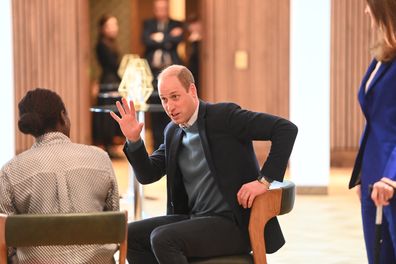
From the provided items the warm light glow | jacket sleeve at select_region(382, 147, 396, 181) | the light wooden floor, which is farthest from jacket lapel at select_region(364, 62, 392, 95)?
the warm light glow

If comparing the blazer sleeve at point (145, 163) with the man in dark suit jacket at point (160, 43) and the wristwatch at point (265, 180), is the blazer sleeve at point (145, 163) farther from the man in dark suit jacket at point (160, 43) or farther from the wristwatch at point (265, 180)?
the man in dark suit jacket at point (160, 43)

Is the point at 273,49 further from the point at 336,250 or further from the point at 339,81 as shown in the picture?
the point at 336,250

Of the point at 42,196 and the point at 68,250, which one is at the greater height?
the point at 42,196

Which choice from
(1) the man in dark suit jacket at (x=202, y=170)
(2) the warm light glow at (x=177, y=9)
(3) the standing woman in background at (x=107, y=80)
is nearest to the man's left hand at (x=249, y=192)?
(1) the man in dark suit jacket at (x=202, y=170)

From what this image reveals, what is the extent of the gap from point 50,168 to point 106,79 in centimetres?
780

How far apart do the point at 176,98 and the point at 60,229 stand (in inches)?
35.1

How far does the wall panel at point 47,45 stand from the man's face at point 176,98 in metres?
6.47

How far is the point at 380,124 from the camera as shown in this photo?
2.99 metres

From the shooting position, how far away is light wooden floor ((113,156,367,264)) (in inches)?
218

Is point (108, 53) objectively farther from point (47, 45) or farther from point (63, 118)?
point (63, 118)

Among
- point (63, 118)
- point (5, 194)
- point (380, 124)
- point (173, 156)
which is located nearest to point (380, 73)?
point (380, 124)

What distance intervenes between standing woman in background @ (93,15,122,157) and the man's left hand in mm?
7429

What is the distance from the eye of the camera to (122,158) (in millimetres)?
10914

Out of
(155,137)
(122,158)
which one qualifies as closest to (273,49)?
(155,137)
